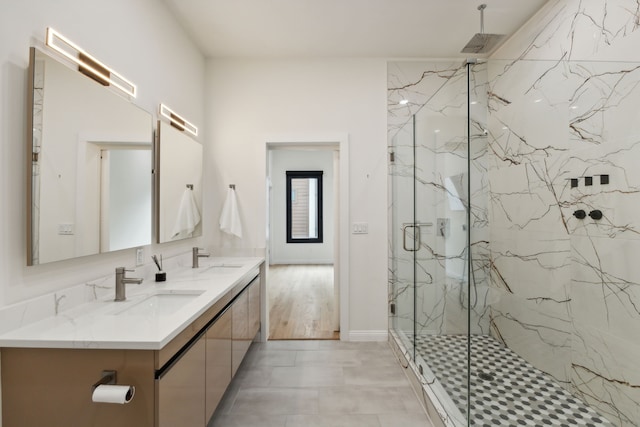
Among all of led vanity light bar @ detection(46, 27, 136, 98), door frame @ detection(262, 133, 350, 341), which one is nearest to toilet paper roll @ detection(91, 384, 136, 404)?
led vanity light bar @ detection(46, 27, 136, 98)

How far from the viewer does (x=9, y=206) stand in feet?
3.82

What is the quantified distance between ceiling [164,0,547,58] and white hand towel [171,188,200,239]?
4.69 ft

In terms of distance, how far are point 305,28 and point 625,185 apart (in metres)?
2.50

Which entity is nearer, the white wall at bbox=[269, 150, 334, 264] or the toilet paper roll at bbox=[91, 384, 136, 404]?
the toilet paper roll at bbox=[91, 384, 136, 404]

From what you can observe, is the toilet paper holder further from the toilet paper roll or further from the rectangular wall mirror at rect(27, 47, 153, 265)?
the rectangular wall mirror at rect(27, 47, 153, 265)

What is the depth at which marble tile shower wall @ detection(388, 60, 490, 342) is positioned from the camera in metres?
2.05

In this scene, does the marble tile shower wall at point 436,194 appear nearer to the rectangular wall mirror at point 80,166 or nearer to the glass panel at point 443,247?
the glass panel at point 443,247

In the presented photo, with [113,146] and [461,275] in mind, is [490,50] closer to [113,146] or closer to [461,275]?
[461,275]

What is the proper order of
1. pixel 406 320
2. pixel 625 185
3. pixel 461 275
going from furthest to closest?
pixel 406 320 < pixel 461 275 < pixel 625 185

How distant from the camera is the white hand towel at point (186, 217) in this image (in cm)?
245

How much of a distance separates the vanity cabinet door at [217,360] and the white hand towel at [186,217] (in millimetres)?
936

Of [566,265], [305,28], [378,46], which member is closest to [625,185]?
[566,265]

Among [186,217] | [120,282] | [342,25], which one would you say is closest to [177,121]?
[186,217]

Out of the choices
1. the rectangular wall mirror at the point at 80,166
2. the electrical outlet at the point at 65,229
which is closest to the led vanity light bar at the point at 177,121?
the rectangular wall mirror at the point at 80,166
